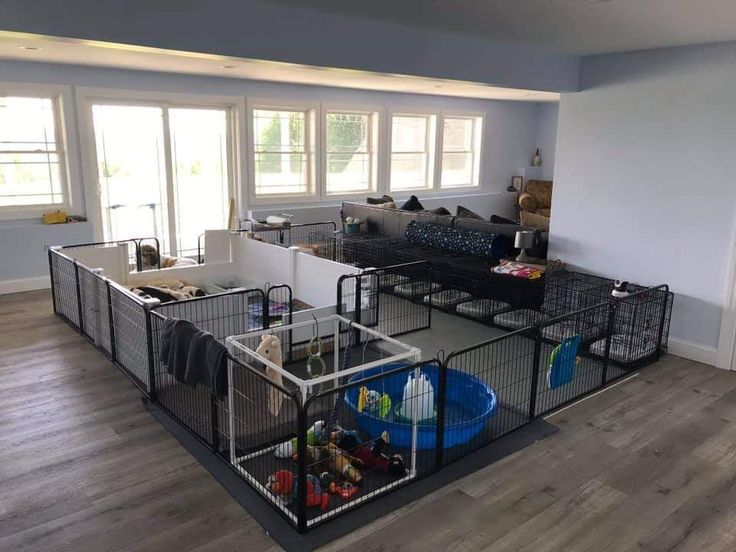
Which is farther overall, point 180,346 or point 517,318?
point 517,318

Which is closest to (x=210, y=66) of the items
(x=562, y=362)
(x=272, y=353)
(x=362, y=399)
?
(x=272, y=353)

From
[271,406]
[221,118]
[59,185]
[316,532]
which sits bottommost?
[316,532]

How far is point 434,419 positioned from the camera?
11.6 ft

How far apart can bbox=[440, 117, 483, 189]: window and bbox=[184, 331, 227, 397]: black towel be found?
8.29 metres

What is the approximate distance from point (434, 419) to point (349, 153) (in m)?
6.81

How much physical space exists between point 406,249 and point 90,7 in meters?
4.47

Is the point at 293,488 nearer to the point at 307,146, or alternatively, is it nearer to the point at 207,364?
the point at 207,364

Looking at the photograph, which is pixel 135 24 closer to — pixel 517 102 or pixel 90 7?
pixel 90 7

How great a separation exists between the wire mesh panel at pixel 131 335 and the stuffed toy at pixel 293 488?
149 cm

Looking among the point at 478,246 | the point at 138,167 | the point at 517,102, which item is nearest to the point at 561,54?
the point at 478,246

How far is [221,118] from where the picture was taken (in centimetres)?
843

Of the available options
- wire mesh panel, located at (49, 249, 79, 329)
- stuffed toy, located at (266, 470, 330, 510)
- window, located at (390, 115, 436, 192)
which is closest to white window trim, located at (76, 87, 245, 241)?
wire mesh panel, located at (49, 249, 79, 329)

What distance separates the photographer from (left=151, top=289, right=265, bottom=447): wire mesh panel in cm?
352

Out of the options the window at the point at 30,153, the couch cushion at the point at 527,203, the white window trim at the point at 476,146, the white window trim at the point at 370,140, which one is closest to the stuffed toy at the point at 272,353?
the window at the point at 30,153
